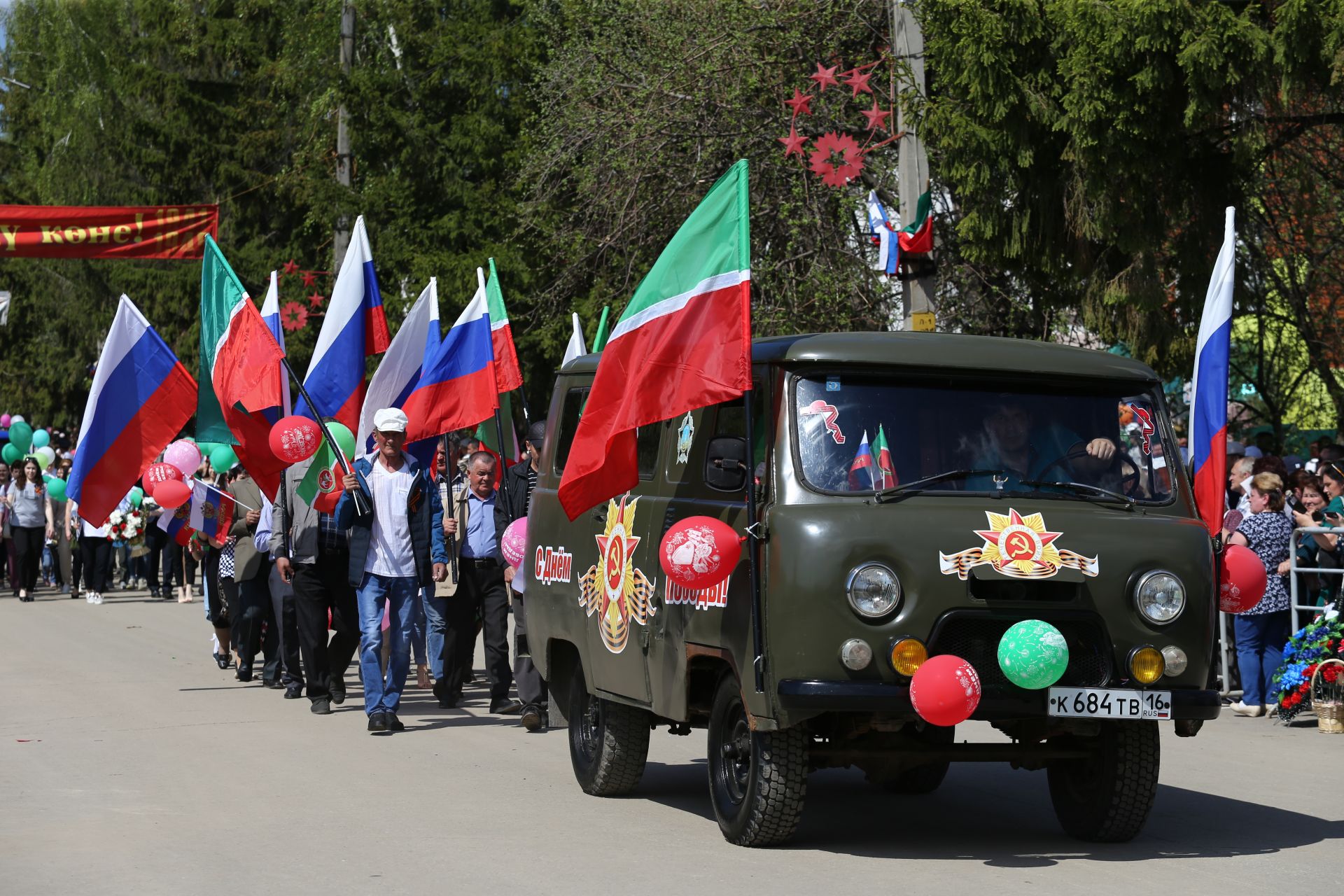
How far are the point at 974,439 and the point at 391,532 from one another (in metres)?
5.55

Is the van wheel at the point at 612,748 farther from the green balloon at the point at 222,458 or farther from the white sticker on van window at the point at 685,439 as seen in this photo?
the green balloon at the point at 222,458

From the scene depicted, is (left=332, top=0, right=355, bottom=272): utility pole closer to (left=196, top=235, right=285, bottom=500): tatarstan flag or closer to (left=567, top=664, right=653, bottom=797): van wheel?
(left=196, top=235, right=285, bottom=500): tatarstan flag

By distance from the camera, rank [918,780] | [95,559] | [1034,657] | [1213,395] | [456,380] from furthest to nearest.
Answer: [95,559]
[456,380]
[918,780]
[1213,395]
[1034,657]

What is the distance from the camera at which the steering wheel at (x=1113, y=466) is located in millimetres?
8008

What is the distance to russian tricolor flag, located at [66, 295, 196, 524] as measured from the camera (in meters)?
14.6

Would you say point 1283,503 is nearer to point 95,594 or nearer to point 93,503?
point 93,503

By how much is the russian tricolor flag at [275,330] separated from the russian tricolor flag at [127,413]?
82cm

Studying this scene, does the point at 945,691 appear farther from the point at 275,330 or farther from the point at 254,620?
the point at 275,330

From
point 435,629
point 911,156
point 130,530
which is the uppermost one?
point 911,156

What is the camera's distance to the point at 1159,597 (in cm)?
768

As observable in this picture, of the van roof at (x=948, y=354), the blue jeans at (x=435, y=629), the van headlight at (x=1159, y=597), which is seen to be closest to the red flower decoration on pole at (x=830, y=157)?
the blue jeans at (x=435, y=629)

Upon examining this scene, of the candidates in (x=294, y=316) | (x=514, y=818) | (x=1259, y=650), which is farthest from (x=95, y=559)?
(x=514, y=818)

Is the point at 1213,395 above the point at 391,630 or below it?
above

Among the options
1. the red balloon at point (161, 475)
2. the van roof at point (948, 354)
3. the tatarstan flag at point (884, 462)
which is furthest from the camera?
the red balloon at point (161, 475)
